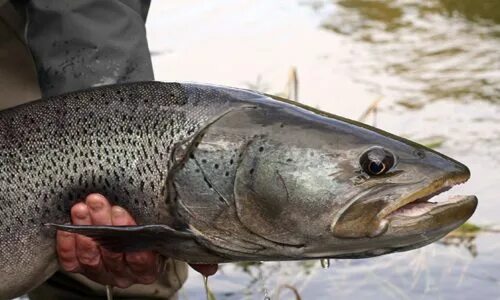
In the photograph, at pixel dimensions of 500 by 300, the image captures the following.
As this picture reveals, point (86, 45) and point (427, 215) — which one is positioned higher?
point (86, 45)

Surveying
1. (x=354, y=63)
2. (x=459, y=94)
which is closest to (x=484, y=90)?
(x=459, y=94)

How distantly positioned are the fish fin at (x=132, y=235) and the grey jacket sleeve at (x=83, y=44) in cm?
71

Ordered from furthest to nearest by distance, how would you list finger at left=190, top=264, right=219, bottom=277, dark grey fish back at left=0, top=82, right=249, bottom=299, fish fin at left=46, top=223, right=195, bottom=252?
finger at left=190, top=264, right=219, bottom=277 → dark grey fish back at left=0, top=82, right=249, bottom=299 → fish fin at left=46, top=223, right=195, bottom=252

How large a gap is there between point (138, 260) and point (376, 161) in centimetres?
81

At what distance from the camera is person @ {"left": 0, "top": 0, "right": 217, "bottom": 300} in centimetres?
362

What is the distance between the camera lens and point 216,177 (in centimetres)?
333

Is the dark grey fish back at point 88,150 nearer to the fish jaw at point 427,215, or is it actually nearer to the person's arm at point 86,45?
the person's arm at point 86,45

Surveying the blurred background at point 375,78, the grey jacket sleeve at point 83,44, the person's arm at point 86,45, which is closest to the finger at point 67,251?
the person's arm at point 86,45

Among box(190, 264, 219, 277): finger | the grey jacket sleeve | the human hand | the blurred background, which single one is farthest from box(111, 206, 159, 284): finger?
the blurred background

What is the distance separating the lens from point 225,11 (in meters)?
10.0

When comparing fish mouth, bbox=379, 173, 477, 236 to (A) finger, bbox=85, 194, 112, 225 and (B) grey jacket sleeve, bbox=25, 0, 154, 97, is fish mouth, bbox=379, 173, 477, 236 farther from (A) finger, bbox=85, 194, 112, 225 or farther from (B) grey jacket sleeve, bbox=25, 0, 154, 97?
(B) grey jacket sleeve, bbox=25, 0, 154, 97

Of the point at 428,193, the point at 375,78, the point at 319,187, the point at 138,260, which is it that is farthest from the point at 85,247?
the point at 375,78

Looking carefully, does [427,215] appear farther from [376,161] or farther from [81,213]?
[81,213]

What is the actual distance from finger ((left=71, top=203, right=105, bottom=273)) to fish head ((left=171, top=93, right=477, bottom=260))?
0.30 m
